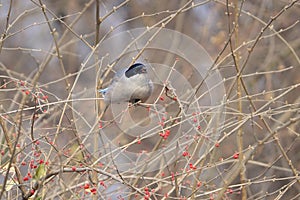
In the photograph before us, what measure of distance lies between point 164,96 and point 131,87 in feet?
2.14

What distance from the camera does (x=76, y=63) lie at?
749 centimetres

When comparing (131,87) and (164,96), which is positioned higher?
(164,96)

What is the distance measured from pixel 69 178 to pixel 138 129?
39 centimetres

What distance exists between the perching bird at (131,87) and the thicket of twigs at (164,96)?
0.05 meters

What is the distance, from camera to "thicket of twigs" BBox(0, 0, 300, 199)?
8.25 ft

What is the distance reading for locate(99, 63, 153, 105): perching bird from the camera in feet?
8.95

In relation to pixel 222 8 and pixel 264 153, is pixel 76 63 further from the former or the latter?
pixel 264 153

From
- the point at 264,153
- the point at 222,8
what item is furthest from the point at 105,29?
the point at 264,153

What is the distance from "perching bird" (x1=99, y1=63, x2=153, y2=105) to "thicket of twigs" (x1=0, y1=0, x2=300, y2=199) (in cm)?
5

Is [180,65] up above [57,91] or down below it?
below

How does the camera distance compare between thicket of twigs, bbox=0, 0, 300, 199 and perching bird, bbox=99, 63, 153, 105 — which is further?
perching bird, bbox=99, 63, 153, 105

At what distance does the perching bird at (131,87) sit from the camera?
2.73 m

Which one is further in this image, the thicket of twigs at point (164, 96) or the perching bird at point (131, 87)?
the perching bird at point (131, 87)

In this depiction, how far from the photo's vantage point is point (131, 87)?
276cm
